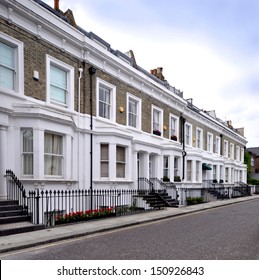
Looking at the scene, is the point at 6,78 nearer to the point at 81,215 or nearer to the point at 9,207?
the point at 9,207

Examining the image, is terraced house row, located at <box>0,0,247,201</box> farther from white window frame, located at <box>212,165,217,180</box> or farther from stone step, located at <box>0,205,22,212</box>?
white window frame, located at <box>212,165,217,180</box>

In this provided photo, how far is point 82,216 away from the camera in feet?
35.1

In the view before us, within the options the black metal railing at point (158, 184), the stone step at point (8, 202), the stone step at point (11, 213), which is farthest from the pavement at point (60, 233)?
the black metal railing at point (158, 184)

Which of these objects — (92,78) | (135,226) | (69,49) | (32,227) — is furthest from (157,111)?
(32,227)

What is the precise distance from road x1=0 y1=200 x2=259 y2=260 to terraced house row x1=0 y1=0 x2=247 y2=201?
3932mm

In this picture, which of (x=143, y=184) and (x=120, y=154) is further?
(x=143, y=184)

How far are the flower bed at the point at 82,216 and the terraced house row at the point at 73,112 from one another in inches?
57.5

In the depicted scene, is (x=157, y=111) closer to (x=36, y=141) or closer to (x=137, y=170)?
(x=137, y=170)

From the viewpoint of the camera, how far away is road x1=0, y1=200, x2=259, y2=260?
6117 millimetres

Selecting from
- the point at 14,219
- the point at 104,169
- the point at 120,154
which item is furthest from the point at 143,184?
the point at 14,219

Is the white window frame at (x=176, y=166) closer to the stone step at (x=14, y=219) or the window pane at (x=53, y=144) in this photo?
the window pane at (x=53, y=144)

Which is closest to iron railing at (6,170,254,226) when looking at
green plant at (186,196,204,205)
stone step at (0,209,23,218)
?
stone step at (0,209,23,218)

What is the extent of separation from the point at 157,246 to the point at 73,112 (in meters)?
7.83

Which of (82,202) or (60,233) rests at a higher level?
(82,202)
